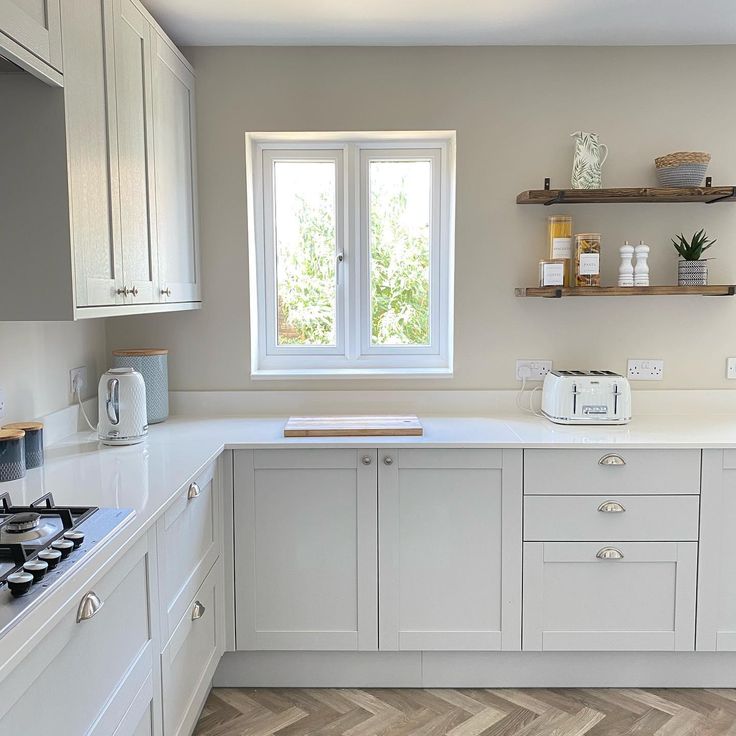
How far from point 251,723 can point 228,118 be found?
2225mm

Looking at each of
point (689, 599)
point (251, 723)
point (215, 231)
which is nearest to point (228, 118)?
point (215, 231)

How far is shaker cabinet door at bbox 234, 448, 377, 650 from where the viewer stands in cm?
234

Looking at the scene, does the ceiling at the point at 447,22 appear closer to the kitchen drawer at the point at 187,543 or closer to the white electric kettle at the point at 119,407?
the white electric kettle at the point at 119,407

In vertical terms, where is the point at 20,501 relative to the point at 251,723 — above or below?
above

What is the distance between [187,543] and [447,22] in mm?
1987

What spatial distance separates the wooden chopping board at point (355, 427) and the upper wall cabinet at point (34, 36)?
4.30 ft

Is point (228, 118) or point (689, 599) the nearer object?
point (689, 599)

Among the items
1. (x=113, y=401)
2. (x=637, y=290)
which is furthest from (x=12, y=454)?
(x=637, y=290)

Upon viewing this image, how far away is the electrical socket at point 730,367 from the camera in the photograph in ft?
9.34

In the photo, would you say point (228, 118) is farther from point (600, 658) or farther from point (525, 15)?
point (600, 658)

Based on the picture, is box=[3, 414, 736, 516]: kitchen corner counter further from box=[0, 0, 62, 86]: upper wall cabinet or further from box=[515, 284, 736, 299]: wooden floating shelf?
box=[0, 0, 62, 86]: upper wall cabinet

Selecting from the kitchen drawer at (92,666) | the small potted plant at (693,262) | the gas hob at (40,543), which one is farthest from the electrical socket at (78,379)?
the small potted plant at (693,262)

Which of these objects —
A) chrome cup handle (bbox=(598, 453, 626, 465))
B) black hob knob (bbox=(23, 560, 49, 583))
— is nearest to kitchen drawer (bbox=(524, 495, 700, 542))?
chrome cup handle (bbox=(598, 453, 626, 465))

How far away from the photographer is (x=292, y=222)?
2.98 meters
